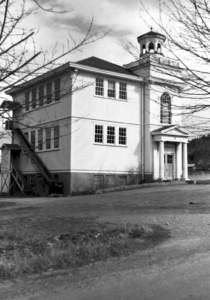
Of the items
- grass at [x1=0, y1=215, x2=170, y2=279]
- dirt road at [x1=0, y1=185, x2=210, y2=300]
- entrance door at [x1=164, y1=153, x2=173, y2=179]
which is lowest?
dirt road at [x1=0, y1=185, x2=210, y2=300]

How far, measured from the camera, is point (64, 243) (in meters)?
6.97

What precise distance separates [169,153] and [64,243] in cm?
2423

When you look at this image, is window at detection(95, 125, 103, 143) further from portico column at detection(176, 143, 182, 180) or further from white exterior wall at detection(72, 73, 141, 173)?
portico column at detection(176, 143, 182, 180)

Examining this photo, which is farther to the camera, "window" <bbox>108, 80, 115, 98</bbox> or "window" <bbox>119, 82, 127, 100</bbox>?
"window" <bbox>119, 82, 127, 100</bbox>

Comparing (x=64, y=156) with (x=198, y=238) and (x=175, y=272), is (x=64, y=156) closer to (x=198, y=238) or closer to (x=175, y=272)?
(x=198, y=238)

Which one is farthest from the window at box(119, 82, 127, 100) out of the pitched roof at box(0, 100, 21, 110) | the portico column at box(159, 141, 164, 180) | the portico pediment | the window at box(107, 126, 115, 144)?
the pitched roof at box(0, 100, 21, 110)

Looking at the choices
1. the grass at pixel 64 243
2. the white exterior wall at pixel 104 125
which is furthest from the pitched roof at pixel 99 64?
the grass at pixel 64 243

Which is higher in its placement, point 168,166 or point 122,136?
point 122,136

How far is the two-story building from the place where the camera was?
85.3ft

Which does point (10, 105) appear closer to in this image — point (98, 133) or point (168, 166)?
point (98, 133)

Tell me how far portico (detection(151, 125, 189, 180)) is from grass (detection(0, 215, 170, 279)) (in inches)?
790

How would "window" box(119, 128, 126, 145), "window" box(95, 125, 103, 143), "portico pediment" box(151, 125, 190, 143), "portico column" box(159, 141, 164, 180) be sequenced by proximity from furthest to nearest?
1. "portico column" box(159, 141, 164, 180)
2. "portico pediment" box(151, 125, 190, 143)
3. "window" box(119, 128, 126, 145)
4. "window" box(95, 125, 103, 143)

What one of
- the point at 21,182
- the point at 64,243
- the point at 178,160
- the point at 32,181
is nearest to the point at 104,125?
the point at 178,160

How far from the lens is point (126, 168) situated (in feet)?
92.4
